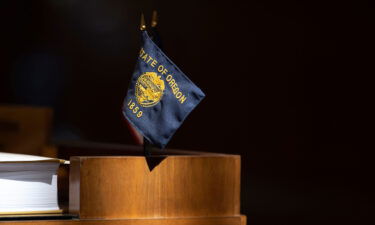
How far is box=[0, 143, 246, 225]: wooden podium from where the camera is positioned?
1.76m

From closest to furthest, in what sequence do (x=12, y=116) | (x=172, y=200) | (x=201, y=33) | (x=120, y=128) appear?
(x=172, y=200) < (x=12, y=116) < (x=201, y=33) < (x=120, y=128)

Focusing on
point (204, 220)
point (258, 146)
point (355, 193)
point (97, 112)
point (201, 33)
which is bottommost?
point (204, 220)

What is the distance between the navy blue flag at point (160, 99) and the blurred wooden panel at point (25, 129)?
99.3 inches

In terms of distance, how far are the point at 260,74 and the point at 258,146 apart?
0.50 meters

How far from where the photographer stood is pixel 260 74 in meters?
4.66

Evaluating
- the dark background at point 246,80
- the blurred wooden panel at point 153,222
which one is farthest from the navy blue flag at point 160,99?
the dark background at point 246,80

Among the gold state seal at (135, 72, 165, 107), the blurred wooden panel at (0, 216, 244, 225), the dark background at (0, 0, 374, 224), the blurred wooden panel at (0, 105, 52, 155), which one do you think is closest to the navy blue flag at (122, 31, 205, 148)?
the gold state seal at (135, 72, 165, 107)

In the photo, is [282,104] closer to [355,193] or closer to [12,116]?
[355,193]

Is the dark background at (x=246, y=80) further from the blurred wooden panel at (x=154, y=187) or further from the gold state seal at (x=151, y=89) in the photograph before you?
the gold state seal at (x=151, y=89)

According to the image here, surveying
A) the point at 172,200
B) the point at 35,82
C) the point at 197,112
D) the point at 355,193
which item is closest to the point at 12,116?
the point at 197,112

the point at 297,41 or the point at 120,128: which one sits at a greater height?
the point at 297,41

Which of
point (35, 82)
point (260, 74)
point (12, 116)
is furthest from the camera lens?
point (35, 82)

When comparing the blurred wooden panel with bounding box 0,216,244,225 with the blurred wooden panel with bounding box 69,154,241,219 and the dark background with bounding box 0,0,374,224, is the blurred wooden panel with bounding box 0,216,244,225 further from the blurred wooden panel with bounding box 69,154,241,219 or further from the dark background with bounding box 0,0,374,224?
the dark background with bounding box 0,0,374,224

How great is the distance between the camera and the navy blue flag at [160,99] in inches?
72.8
